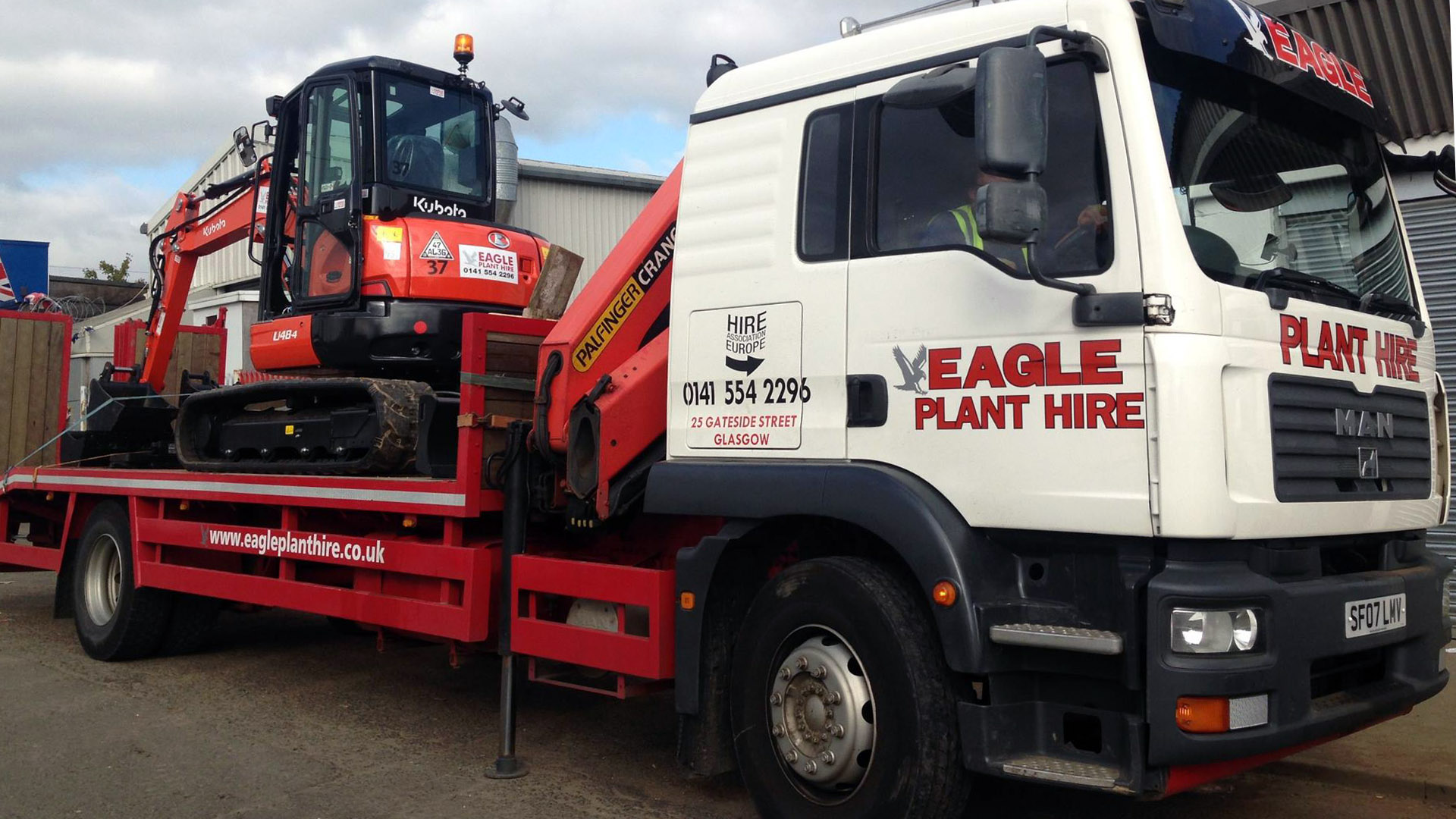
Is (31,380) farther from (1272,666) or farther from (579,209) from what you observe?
(579,209)

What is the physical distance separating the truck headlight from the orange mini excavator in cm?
416

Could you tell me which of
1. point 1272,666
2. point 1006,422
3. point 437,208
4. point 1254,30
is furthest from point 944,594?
point 437,208

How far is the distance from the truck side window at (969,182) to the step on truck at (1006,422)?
11mm

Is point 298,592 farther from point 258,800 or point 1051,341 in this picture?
point 1051,341

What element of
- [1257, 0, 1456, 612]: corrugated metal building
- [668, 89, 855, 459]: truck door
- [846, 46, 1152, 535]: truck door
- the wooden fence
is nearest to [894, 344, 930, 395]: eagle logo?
[846, 46, 1152, 535]: truck door

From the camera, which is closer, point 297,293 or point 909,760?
point 909,760

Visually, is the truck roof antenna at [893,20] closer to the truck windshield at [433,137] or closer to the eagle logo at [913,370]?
the eagle logo at [913,370]

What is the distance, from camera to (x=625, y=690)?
5152 millimetres

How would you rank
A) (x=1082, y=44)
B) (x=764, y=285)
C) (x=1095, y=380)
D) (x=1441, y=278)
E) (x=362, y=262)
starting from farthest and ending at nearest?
(x=1441, y=278) < (x=362, y=262) < (x=764, y=285) < (x=1082, y=44) < (x=1095, y=380)

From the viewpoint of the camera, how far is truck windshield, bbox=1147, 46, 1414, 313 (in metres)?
3.90

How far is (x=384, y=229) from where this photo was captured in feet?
24.4

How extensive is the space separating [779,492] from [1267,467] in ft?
5.35

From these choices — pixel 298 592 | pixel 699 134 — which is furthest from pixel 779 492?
pixel 298 592

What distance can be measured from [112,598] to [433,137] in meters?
3.90
